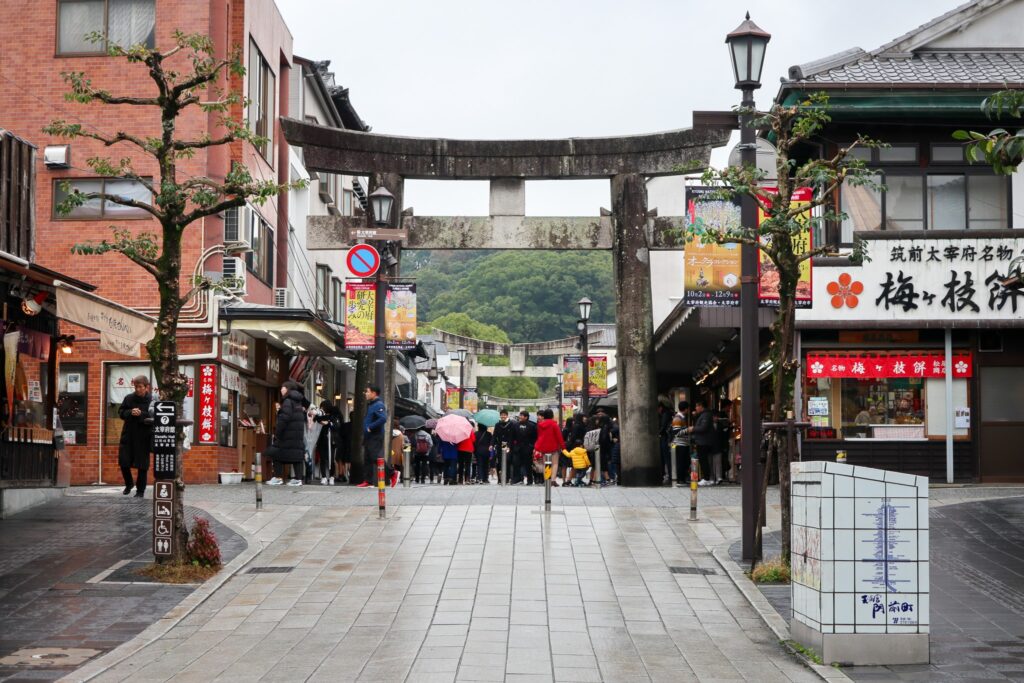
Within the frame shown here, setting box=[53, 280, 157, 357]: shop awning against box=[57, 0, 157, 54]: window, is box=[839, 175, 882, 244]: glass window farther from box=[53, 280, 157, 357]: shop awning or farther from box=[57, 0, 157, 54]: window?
box=[57, 0, 157, 54]: window

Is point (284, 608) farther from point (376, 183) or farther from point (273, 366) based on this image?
point (273, 366)

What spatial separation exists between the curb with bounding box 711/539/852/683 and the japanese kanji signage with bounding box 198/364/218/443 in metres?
13.4

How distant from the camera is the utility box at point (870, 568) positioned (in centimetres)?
1103

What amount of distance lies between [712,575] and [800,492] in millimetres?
3716

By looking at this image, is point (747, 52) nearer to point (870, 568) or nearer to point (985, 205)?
point (870, 568)

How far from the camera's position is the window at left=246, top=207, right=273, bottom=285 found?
31031mm

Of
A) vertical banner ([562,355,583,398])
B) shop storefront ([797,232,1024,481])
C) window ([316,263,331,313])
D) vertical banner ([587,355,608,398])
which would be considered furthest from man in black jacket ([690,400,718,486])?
vertical banner ([562,355,583,398])

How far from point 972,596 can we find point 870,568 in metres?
3.14

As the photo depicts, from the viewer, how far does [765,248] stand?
1477 centimetres

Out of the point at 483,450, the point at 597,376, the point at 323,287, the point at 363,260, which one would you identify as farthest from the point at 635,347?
the point at 597,376

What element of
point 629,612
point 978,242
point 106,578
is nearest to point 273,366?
point 978,242

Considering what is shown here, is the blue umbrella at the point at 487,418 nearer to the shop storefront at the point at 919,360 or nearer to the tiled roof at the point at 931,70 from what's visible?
the shop storefront at the point at 919,360

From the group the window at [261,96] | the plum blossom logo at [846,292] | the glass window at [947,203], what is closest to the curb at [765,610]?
the plum blossom logo at [846,292]

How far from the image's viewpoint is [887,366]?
25203mm
